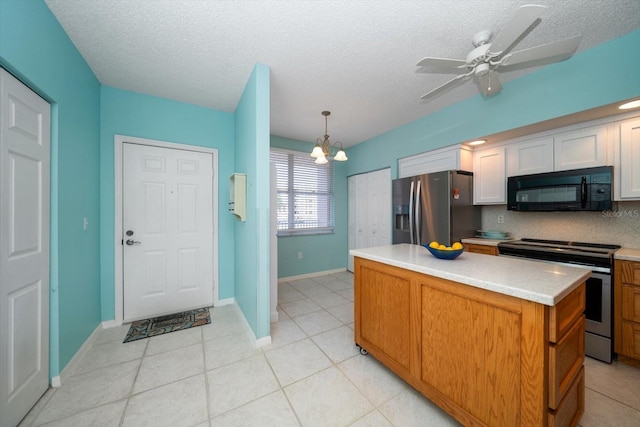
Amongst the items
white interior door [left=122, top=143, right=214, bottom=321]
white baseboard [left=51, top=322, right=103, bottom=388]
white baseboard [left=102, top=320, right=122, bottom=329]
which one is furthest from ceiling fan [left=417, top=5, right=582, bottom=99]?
white baseboard [left=102, top=320, right=122, bottom=329]

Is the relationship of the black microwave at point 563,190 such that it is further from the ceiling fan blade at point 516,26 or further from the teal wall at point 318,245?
the teal wall at point 318,245

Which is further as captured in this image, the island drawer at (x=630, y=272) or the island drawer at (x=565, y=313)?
the island drawer at (x=630, y=272)

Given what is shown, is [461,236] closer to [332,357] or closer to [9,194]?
[332,357]

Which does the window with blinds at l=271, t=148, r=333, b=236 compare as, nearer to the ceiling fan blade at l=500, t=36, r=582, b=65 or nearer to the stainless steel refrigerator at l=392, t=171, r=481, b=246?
the stainless steel refrigerator at l=392, t=171, r=481, b=246

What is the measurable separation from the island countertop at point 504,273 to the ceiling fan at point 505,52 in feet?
4.49

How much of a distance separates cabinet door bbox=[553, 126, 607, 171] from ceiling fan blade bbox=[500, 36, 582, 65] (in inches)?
50.1

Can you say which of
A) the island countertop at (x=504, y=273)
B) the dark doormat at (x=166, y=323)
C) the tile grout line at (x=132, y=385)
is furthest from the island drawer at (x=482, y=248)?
the tile grout line at (x=132, y=385)

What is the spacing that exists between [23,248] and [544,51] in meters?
3.63

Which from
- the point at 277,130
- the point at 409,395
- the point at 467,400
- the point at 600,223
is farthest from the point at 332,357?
the point at 277,130

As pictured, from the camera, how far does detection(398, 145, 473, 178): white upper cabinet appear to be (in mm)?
2994

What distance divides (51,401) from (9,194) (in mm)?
1410

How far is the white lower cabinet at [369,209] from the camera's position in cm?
407

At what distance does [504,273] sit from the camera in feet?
4.11

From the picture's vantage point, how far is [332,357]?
6.49ft
